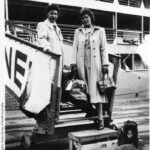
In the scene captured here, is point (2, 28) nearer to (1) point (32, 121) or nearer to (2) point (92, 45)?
(2) point (92, 45)

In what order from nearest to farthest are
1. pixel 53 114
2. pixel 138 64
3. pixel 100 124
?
1. pixel 53 114
2. pixel 100 124
3. pixel 138 64

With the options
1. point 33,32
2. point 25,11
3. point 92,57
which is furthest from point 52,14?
point 25,11

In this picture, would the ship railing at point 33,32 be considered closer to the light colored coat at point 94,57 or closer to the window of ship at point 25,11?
the window of ship at point 25,11

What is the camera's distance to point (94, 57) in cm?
237

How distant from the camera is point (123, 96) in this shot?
6.11 meters

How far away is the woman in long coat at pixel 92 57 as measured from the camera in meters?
2.36

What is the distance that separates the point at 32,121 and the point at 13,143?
90cm

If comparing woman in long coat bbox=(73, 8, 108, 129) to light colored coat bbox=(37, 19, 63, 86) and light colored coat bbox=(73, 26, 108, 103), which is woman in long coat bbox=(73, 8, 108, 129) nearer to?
light colored coat bbox=(73, 26, 108, 103)

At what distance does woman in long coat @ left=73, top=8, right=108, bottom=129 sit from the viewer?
2359 millimetres

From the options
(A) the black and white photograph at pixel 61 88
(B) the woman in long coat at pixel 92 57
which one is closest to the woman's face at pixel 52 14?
(A) the black and white photograph at pixel 61 88

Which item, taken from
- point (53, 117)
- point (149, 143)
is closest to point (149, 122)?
point (149, 143)

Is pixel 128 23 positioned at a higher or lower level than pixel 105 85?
higher

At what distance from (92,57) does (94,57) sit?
0.6 inches

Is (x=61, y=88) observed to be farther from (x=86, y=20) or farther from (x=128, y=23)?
(x=128, y=23)
